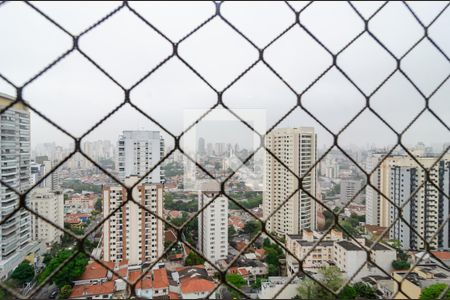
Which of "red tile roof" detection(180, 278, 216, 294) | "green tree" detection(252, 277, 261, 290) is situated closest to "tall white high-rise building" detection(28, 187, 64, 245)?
"red tile roof" detection(180, 278, 216, 294)

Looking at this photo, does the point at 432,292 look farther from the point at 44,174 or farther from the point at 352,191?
the point at 44,174

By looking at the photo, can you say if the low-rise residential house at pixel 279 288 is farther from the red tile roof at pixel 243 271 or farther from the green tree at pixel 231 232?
the green tree at pixel 231 232

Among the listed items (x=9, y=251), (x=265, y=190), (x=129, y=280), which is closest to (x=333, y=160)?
(x=265, y=190)

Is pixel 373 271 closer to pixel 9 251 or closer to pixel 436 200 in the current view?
pixel 436 200

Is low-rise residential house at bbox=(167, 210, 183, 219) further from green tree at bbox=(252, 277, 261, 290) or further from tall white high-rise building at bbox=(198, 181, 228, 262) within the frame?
green tree at bbox=(252, 277, 261, 290)

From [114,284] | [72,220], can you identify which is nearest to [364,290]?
[114,284]

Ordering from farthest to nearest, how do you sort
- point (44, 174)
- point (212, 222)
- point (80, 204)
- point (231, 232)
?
1. point (231, 232)
2. point (212, 222)
3. point (80, 204)
4. point (44, 174)

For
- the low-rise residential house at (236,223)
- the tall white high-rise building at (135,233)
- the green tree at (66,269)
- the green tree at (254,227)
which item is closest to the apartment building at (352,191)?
the green tree at (254,227)
